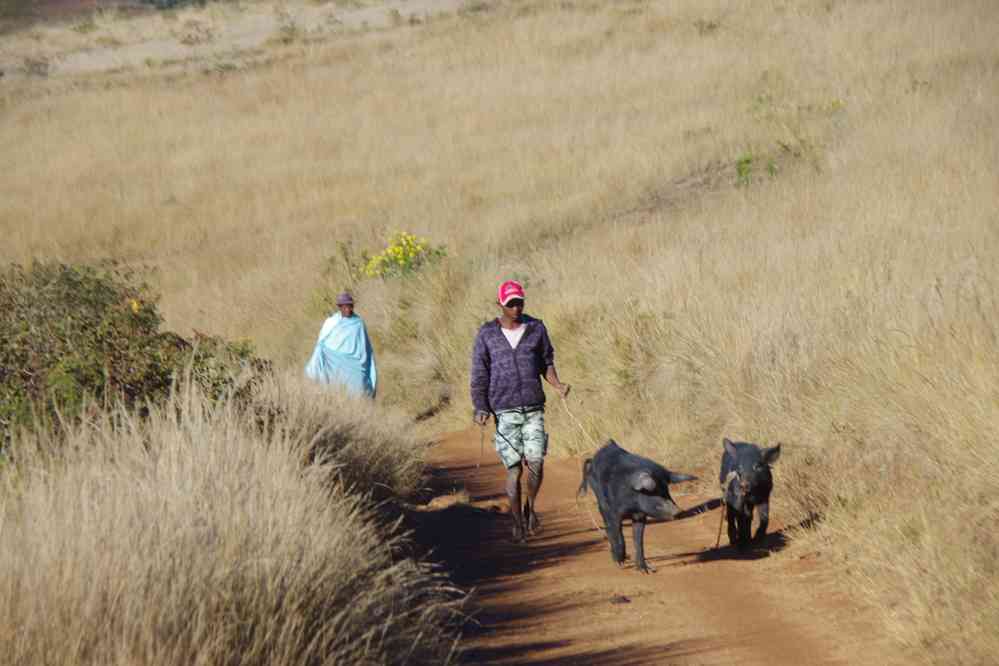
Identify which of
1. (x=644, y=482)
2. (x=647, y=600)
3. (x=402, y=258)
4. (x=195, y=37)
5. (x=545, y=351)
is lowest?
(x=647, y=600)

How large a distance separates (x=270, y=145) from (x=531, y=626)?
30421 mm

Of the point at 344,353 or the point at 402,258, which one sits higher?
the point at 402,258

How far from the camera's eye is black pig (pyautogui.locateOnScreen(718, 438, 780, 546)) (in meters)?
8.56

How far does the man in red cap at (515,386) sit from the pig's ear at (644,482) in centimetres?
138

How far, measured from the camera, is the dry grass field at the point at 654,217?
28.5ft

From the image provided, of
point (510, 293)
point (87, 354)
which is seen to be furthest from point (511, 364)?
point (87, 354)

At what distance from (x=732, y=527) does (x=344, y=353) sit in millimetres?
6335

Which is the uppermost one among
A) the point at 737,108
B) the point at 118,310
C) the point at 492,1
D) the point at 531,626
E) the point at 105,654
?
the point at 492,1

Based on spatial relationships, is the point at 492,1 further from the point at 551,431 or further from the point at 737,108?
the point at 551,431

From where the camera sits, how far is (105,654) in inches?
175

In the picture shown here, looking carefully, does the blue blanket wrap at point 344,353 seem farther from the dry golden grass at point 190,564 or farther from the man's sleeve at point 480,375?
the dry golden grass at point 190,564

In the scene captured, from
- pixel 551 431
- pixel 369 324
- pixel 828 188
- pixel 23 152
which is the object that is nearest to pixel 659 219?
pixel 828 188

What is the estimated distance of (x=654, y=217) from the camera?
21969 millimetres

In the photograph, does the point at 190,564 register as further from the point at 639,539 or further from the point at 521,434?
the point at 521,434
